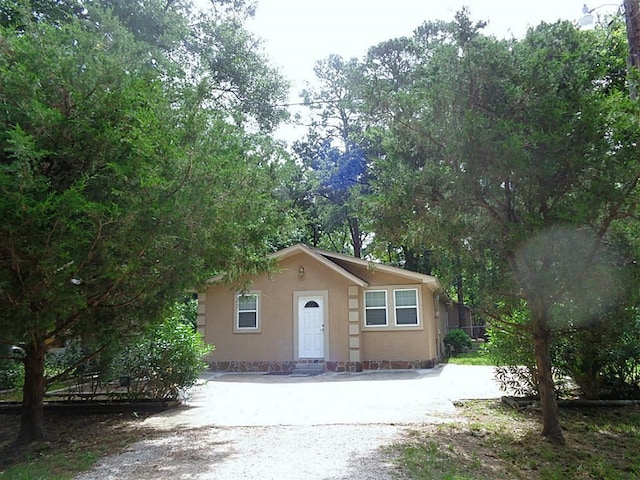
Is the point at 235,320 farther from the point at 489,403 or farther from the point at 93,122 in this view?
the point at 93,122

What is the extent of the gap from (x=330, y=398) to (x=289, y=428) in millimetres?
2701

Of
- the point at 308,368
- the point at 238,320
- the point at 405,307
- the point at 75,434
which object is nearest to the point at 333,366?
the point at 308,368

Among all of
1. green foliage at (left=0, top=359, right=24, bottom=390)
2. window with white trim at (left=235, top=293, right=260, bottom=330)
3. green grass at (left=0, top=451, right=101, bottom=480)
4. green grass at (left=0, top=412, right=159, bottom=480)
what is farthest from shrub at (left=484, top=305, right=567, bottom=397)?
green foliage at (left=0, top=359, right=24, bottom=390)

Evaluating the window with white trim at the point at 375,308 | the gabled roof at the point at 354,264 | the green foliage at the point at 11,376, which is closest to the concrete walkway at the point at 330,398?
the window with white trim at the point at 375,308

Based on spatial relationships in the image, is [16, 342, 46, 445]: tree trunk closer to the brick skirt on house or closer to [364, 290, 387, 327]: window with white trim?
the brick skirt on house

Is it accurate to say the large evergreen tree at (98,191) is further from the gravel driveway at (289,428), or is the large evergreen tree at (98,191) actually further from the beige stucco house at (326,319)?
the beige stucco house at (326,319)

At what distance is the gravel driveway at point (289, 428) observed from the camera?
4543 millimetres

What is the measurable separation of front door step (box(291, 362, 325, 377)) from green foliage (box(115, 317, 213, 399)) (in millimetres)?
5602

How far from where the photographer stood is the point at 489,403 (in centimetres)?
810

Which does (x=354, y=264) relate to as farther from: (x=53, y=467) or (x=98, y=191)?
(x=53, y=467)

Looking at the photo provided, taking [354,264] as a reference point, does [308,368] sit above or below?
below

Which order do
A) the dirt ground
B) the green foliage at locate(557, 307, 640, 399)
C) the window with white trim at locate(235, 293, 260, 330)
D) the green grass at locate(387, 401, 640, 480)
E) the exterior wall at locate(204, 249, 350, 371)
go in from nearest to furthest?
the green grass at locate(387, 401, 640, 480) → the dirt ground → the green foliage at locate(557, 307, 640, 399) → the exterior wall at locate(204, 249, 350, 371) → the window with white trim at locate(235, 293, 260, 330)

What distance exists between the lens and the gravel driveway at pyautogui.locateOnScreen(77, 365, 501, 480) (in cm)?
454

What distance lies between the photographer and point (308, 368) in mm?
13922
